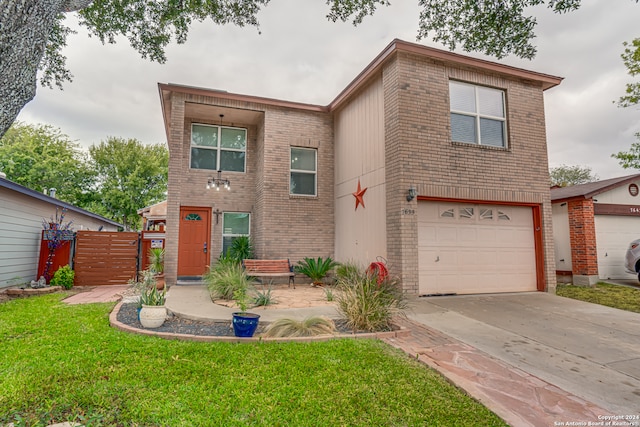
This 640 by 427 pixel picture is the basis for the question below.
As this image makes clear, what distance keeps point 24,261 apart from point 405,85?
457 inches

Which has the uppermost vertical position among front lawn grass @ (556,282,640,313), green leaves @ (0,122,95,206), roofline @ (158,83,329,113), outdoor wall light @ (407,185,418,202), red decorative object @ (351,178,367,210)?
green leaves @ (0,122,95,206)

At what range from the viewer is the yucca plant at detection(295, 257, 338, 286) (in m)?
9.33

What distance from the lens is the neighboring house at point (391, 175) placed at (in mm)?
7293

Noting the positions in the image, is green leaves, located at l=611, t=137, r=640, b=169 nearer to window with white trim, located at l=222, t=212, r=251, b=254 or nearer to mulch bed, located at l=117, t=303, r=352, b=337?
mulch bed, located at l=117, t=303, r=352, b=337

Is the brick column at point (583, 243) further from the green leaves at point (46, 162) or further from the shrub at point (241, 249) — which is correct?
the green leaves at point (46, 162)

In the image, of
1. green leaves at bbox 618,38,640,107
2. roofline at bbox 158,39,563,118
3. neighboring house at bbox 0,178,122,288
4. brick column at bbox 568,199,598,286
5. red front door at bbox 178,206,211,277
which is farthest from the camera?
green leaves at bbox 618,38,640,107

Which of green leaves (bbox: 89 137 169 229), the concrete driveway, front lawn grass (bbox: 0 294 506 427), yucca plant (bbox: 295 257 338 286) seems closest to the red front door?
yucca plant (bbox: 295 257 338 286)

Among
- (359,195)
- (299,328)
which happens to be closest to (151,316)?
(299,328)

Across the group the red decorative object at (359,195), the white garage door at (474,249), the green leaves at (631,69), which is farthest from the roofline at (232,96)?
the green leaves at (631,69)

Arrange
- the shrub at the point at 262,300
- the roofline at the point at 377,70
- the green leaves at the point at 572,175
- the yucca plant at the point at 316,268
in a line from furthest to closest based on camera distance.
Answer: the green leaves at the point at 572,175
the yucca plant at the point at 316,268
the roofline at the point at 377,70
the shrub at the point at 262,300

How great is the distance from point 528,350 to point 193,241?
9.13 m

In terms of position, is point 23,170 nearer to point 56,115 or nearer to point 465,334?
point 56,115

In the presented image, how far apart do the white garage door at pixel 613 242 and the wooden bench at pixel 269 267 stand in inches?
376

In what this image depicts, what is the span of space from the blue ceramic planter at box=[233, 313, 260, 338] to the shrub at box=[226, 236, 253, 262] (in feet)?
18.1
